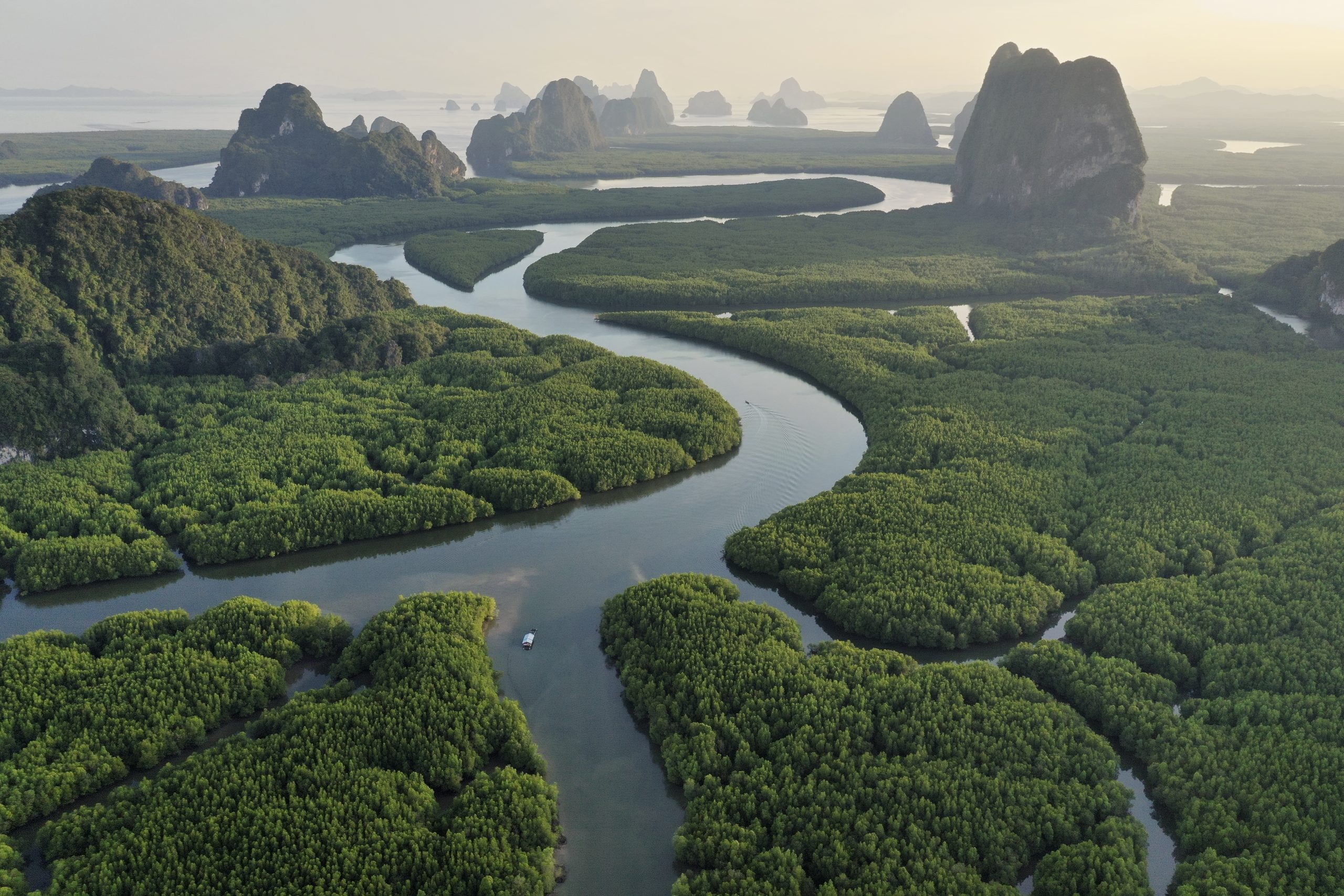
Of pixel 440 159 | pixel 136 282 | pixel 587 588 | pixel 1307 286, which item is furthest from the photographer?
pixel 440 159

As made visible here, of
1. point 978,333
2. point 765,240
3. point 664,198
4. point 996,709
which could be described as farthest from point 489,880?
point 664,198

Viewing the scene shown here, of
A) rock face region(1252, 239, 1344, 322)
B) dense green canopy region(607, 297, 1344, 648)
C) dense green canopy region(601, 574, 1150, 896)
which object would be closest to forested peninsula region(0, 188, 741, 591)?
dense green canopy region(607, 297, 1344, 648)

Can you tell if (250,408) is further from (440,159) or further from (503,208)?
(440,159)

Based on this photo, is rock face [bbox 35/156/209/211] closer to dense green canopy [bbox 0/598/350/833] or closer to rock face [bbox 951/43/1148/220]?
dense green canopy [bbox 0/598/350/833]

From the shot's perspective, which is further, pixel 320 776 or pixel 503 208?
pixel 503 208

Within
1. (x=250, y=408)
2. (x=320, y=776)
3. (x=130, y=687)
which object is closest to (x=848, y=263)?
(x=250, y=408)

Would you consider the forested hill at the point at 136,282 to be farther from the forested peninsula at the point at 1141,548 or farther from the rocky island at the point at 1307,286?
the rocky island at the point at 1307,286
